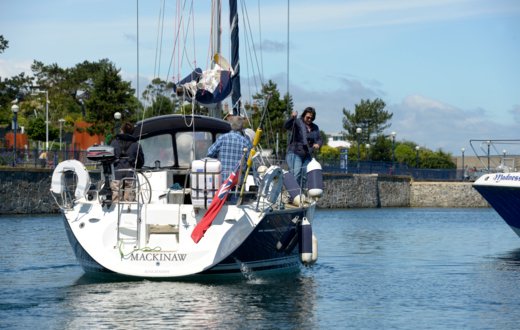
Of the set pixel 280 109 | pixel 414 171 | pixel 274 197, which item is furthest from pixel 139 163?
pixel 414 171

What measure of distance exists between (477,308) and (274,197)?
3.56 m

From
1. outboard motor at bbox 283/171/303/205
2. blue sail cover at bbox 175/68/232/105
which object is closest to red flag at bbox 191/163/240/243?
outboard motor at bbox 283/171/303/205

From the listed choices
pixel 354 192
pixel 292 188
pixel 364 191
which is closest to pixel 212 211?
pixel 292 188

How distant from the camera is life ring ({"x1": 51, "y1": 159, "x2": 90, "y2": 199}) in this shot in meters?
16.3

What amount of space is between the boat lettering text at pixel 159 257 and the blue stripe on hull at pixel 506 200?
40.0ft

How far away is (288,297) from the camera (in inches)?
587

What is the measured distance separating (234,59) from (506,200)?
356 inches

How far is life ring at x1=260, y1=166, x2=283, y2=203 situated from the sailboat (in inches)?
0.6

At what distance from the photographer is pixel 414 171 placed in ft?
260

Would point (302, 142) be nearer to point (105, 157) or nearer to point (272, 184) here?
point (272, 184)

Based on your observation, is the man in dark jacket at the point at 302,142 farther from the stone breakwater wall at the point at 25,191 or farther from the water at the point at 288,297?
the stone breakwater wall at the point at 25,191

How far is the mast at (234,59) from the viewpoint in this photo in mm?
19625

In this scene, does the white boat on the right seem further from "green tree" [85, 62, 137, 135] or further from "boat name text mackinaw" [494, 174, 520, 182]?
"green tree" [85, 62, 137, 135]

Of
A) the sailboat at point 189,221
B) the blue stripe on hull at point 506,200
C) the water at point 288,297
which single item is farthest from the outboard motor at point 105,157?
the blue stripe on hull at point 506,200
